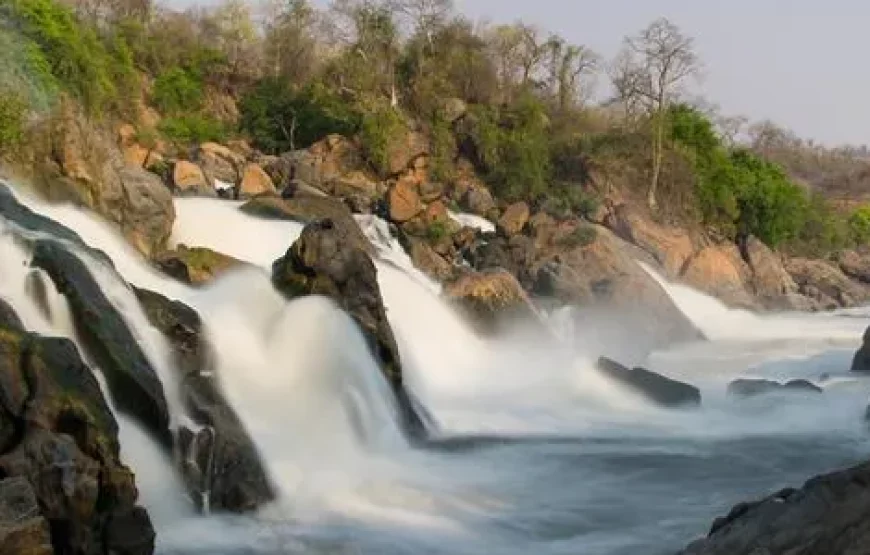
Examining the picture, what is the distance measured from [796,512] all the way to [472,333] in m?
14.6

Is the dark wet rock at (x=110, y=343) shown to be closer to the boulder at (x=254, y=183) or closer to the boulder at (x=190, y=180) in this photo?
Answer: the boulder at (x=190, y=180)

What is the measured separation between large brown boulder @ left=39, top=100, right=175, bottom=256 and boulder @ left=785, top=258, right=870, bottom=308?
25.5m

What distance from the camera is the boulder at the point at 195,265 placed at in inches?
659

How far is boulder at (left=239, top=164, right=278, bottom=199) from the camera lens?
2648 cm

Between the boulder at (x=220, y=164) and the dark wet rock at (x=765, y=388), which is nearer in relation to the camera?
the dark wet rock at (x=765, y=388)

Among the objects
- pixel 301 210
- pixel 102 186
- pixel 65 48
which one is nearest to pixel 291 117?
pixel 65 48

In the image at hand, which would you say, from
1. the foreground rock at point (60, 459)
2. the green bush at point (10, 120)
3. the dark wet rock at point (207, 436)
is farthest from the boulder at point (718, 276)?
the foreground rock at point (60, 459)

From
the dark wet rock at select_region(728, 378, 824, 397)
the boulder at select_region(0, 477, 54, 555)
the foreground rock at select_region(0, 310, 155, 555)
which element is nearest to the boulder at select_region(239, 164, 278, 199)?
the dark wet rock at select_region(728, 378, 824, 397)

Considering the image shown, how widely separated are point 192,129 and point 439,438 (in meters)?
22.7

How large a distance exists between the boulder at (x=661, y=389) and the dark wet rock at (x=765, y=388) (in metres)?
0.99

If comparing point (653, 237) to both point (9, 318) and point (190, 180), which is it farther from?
point (9, 318)

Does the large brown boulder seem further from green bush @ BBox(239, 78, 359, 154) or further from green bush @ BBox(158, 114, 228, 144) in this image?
green bush @ BBox(239, 78, 359, 154)

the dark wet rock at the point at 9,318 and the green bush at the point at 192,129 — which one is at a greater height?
the green bush at the point at 192,129

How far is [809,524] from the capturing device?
23.0 ft
